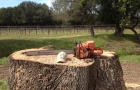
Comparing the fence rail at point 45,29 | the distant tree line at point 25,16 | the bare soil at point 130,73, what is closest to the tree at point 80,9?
the fence rail at point 45,29

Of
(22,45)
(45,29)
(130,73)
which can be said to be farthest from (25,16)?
(130,73)

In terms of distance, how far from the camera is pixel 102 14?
982 inches

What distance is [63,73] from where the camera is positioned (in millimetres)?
4301

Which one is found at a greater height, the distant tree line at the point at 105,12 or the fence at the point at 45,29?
the distant tree line at the point at 105,12

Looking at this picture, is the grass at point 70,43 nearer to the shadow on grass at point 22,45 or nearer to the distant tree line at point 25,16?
the shadow on grass at point 22,45

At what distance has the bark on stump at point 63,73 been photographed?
14.1 feet

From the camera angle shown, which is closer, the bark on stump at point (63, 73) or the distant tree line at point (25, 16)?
the bark on stump at point (63, 73)

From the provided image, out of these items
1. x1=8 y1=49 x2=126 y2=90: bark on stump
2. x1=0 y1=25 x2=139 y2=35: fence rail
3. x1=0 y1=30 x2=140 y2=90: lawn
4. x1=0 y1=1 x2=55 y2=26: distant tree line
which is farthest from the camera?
x1=0 y1=1 x2=55 y2=26: distant tree line

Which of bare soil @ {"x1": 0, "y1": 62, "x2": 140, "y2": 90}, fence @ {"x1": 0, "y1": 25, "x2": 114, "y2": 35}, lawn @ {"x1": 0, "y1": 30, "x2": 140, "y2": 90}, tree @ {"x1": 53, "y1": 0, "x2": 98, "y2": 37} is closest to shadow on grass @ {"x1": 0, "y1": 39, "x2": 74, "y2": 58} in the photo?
lawn @ {"x1": 0, "y1": 30, "x2": 140, "y2": 90}

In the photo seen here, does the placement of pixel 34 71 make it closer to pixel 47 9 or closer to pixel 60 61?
pixel 60 61

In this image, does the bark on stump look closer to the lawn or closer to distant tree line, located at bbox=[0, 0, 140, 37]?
the lawn

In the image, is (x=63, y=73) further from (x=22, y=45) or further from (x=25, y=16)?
(x=25, y=16)

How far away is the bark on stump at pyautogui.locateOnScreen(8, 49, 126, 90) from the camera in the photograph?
4.30m

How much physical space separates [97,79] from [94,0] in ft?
67.6
